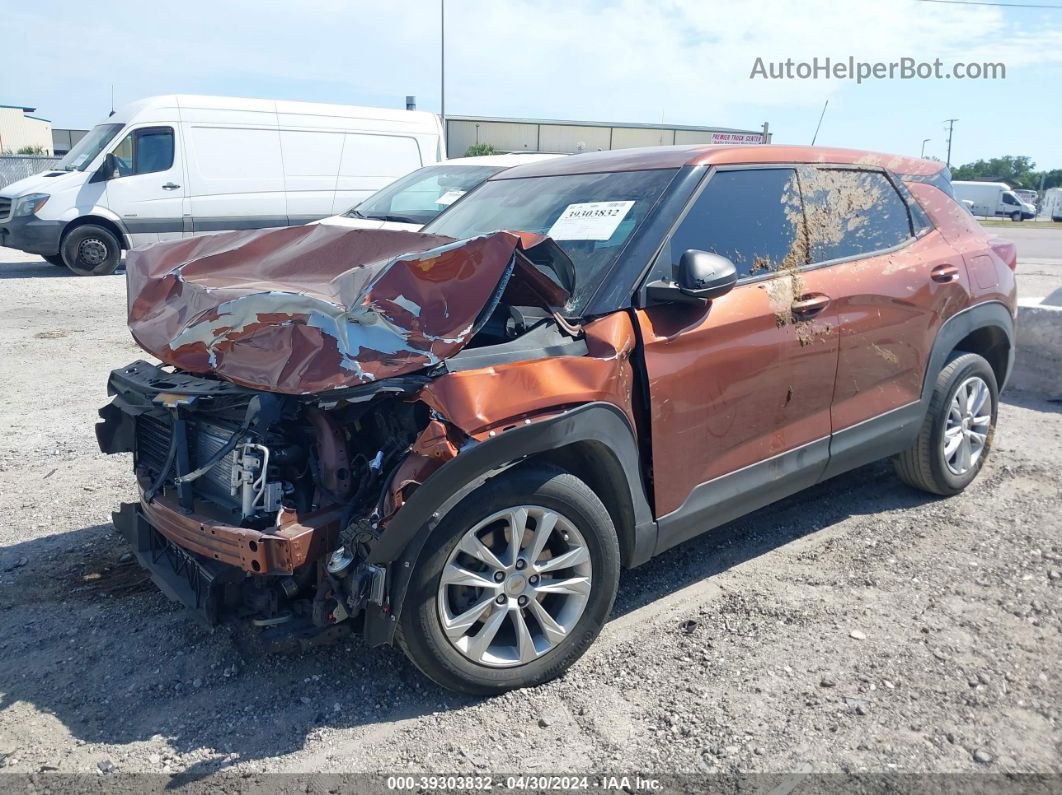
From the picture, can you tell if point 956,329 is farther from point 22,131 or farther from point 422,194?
point 22,131

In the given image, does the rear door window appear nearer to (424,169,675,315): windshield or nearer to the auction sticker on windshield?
(424,169,675,315): windshield

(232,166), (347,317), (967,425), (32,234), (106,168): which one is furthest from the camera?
(232,166)

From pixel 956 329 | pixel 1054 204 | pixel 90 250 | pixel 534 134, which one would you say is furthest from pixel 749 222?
pixel 1054 204

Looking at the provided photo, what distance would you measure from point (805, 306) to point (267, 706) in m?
2.72

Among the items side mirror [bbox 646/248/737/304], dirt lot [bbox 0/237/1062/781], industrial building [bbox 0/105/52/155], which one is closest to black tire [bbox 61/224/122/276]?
dirt lot [bbox 0/237/1062/781]

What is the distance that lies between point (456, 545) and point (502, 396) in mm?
517

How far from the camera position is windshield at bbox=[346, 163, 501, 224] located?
9.27 meters

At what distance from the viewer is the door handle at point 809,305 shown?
3752 millimetres

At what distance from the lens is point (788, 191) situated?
158 inches

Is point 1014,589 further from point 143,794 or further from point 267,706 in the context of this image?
point 143,794

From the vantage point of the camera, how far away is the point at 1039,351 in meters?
7.07

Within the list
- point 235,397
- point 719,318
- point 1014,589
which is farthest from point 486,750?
point 1014,589

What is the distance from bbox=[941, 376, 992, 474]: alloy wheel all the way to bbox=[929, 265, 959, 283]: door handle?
613 mm

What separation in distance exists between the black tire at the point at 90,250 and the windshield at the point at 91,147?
997 mm
